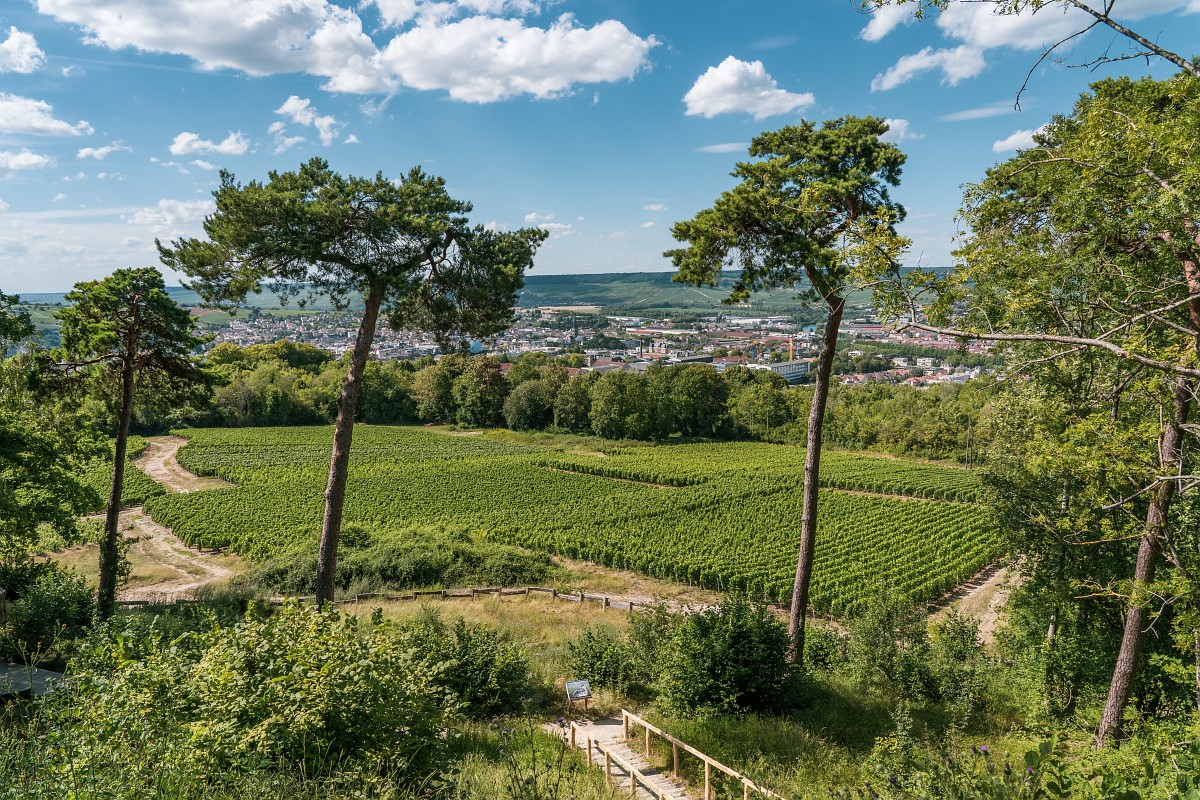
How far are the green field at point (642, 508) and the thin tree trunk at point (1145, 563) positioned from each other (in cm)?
743

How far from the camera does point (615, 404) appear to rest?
67.9 metres

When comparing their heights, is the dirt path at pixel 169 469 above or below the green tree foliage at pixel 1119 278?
below

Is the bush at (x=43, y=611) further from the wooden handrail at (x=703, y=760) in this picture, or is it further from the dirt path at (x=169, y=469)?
the dirt path at (x=169, y=469)

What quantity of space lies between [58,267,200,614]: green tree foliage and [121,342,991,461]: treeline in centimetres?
4938

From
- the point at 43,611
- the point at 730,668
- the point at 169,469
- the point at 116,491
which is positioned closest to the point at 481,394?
the point at 169,469

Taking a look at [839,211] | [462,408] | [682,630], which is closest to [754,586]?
[682,630]

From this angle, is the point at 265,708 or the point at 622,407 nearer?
the point at 265,708

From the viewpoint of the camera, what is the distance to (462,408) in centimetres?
7719

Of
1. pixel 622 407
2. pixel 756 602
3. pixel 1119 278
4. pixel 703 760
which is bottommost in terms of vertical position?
pixel 622 407

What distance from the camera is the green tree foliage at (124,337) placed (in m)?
13.7

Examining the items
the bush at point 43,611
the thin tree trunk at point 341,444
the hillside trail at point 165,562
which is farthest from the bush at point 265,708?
the hillside trail at point 165,562

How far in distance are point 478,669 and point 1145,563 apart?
9250 mm

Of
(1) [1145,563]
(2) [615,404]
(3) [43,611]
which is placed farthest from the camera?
(2) [615,404]

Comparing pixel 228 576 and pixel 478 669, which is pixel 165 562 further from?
pixel 478 669
